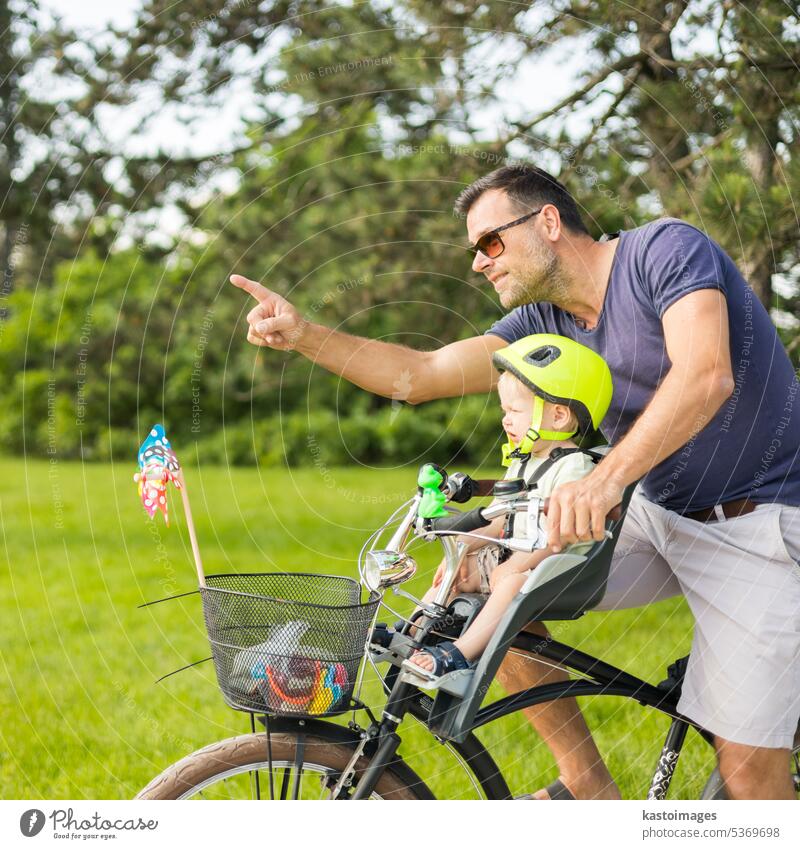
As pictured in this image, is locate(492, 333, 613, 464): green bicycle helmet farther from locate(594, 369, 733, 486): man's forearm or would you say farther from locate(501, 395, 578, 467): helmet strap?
locate(594, 369, 733, 486): man's forearm

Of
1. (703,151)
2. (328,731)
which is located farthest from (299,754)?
(703,151)

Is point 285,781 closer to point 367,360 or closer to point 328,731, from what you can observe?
point 328,731

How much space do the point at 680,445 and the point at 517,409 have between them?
13.4 inches

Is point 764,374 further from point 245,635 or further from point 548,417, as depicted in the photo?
point 245,635

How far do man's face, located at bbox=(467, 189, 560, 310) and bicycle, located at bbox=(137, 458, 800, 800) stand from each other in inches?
22.7

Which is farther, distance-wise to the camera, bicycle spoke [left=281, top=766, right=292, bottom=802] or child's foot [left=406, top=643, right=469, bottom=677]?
bicycle spoke [left=281, top=766, right=292, bottom=802]

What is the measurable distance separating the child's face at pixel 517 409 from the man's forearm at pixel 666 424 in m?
0.22

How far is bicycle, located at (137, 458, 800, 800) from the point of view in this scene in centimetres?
193

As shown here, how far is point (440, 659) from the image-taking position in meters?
1.97

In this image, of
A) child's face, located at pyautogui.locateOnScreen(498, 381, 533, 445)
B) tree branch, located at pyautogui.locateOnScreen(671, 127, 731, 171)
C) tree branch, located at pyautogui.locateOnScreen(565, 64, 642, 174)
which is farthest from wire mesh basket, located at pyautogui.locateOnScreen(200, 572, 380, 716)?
tree branch, located at pyautogui.locateOnScreen(565, 64, 642, 174)

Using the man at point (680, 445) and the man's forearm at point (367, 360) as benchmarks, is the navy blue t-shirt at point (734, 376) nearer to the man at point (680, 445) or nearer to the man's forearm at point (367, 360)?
the man at point (680, 445)

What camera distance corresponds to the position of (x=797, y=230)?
10.6ft
